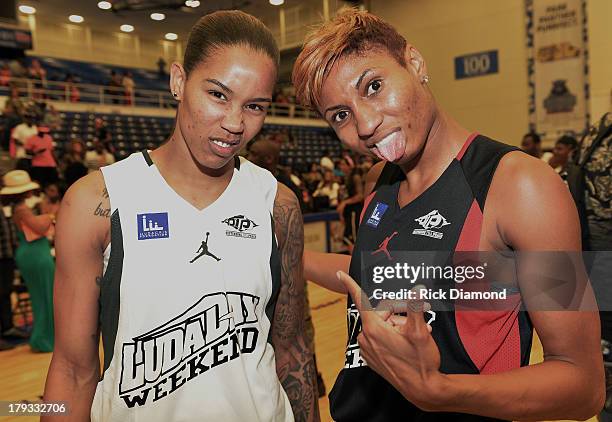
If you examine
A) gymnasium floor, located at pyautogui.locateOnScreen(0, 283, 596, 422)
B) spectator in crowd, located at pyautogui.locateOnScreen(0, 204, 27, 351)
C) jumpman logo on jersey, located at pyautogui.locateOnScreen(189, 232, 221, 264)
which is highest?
jumpman logo on jersey, located at pyautogui.locateOnScreen(189, 232, 221, 264)

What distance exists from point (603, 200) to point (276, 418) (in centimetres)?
145

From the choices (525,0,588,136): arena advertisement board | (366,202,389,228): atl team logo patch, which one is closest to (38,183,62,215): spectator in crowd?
(366,202,389,228): atl team logo patch

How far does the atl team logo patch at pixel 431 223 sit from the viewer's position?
49.9 inches

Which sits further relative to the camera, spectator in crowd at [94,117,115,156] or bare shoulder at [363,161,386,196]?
spectator in crowd at [94,117,115,156]

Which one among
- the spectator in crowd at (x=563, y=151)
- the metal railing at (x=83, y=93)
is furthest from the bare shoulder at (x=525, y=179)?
the metal railing at (x=83, y=93)

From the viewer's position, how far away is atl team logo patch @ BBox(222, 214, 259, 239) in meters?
1.57

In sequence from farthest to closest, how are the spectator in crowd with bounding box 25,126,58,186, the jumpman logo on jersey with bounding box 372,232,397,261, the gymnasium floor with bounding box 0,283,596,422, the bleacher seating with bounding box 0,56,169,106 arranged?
the bleacher seating with bounding box 0,56,169,106 → the spectator in crowd with bounding box 25,126,58,186 → the gymnasium floor with bounding box 0,283,596,422 → the jumpman logo on jersey with bounding box 372,232,397,261

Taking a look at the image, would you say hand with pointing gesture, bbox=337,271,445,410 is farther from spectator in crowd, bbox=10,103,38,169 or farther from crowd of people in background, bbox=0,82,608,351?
spectator in crowd, bbox=10,103,38,169

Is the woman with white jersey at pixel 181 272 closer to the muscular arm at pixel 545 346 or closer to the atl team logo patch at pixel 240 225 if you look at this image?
the atl team logo patch at pixel 240 225

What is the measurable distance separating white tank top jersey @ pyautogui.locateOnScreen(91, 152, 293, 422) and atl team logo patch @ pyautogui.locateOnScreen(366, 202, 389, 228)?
A: 358 millimetres

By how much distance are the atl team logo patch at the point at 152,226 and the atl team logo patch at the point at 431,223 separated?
73 cm

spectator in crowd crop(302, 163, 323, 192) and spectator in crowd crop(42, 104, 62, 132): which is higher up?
spectator in crowd crop(42, 104, 62, 132)

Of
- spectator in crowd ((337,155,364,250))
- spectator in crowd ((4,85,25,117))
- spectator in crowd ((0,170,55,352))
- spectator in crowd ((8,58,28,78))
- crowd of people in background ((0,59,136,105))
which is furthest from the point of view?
spectator in crowd ((8,58,28,78))

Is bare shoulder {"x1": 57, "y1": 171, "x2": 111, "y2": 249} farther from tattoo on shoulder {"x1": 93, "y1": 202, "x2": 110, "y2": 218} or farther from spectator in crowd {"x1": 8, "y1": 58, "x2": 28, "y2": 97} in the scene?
spectator in crowd {"x1": 8, "y1": 58, "x2": 28, "y2": 97}
